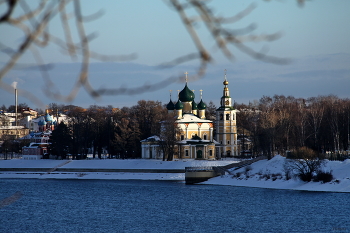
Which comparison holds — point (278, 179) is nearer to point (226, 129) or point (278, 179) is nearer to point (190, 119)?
point (190, 119)

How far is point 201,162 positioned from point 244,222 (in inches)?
1491

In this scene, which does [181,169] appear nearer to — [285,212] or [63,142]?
[63,142]

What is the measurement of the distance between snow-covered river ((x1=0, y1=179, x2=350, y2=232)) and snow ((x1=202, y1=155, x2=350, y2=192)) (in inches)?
64.7

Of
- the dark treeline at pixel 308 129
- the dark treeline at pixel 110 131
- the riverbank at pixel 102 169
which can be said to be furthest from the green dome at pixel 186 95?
the riverbank at pixel 102 169

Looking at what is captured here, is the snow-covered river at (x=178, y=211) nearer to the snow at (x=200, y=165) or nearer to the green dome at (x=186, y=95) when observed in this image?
the snow at (x=200, y=165)

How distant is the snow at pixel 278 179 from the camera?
41.4 m

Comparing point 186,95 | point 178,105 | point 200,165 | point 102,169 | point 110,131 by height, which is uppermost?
point 186,95

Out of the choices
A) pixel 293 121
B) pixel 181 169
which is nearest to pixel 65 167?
pixel 181 169

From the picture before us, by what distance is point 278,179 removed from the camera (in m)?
47.5

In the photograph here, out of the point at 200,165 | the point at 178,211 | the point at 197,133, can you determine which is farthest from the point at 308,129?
the point at 178,211

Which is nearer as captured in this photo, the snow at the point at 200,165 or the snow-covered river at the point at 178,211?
the snow-covered river at the point at 178,211

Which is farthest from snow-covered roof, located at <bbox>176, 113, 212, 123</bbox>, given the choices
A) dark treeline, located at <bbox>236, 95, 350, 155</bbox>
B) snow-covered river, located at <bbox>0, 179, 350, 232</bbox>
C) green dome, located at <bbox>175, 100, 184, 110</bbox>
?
snow-covered river, located at <bbox>0, 179, 350, 232</bbox>

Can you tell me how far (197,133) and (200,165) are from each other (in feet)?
36.2

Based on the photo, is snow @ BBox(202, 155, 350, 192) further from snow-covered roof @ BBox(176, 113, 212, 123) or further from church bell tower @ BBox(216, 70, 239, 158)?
church bell tower @ BBox(216, 70, 239, 158)
